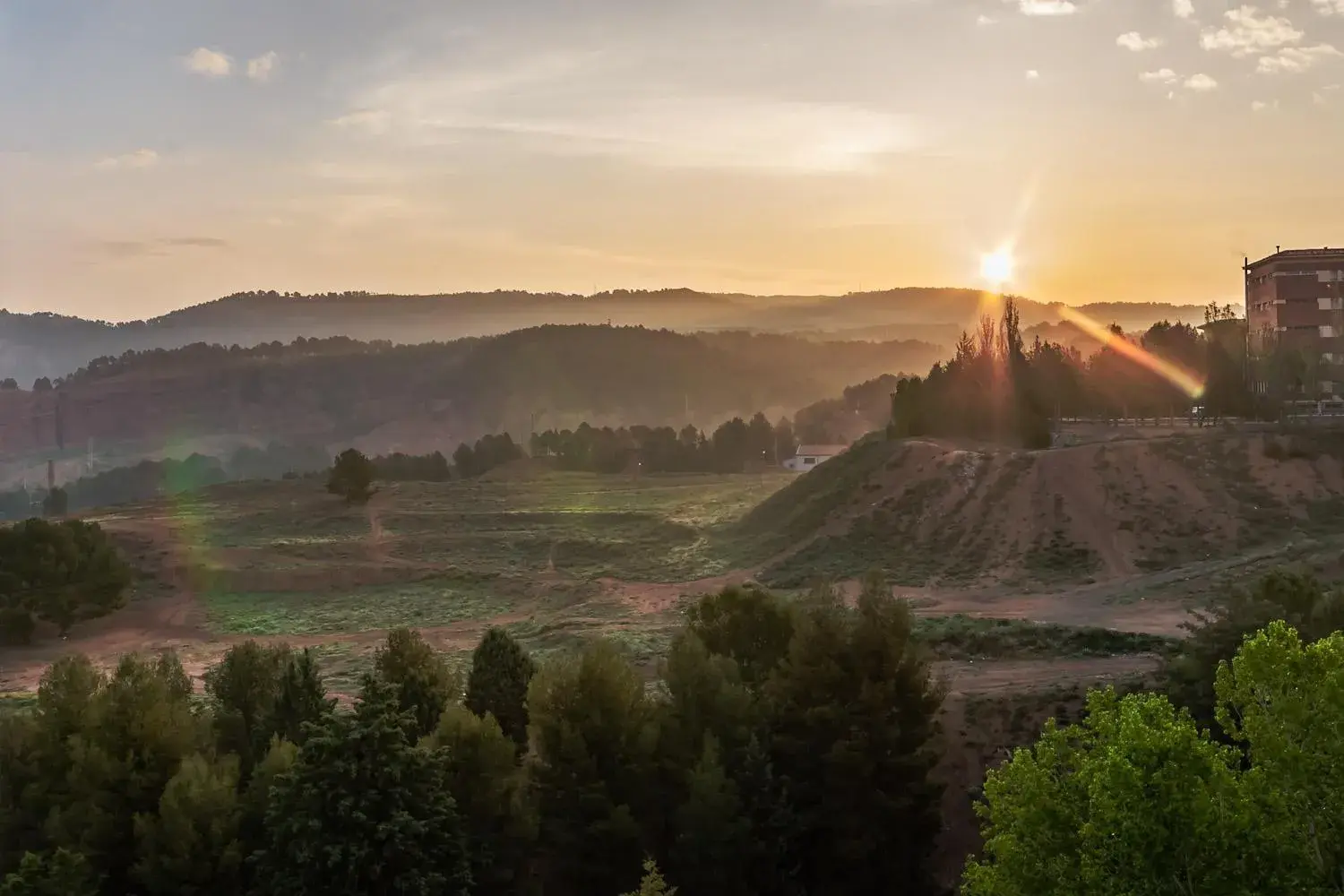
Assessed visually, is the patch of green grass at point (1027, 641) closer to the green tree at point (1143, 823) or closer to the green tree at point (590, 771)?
the green tree at point (590, 771)

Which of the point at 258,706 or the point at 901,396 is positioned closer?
the point at 258,706

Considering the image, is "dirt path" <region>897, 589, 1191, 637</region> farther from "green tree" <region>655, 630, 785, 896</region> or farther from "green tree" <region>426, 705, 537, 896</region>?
"green tree" <region>426, 705, 537, 896</region>

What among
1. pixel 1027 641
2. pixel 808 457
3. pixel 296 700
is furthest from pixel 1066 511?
pixel 808 457

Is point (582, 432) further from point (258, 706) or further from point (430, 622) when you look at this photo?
point (258, 706)

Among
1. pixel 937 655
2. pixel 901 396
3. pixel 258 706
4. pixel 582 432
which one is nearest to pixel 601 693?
pixel 258 706

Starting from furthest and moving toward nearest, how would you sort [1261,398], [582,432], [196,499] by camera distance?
[582,432]
[196,499]
[1261,398]

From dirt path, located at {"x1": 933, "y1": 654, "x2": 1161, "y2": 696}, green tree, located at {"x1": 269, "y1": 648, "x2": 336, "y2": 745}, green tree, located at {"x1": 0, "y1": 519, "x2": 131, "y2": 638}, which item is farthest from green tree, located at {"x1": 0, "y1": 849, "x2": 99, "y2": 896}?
green tree, located at {"x1": 0, "y1": 519, "x2": 131, "y2": 638}

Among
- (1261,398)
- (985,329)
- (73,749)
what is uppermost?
(985,329)

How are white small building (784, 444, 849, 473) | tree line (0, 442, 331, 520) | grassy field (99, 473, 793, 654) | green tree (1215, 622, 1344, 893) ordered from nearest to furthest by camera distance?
green tree (1215, 622, 1344, 893) → grassy field (99, 473, 793, 654) → white small building (784, 444, 849, 473) → tree line (0, 442, 331, 520)
